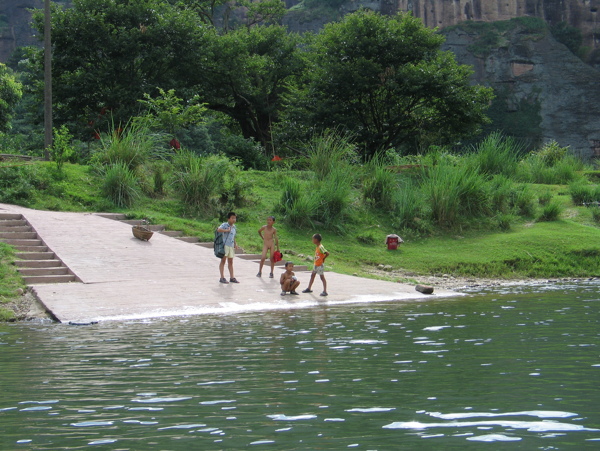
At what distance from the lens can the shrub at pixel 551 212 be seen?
24.9 metres

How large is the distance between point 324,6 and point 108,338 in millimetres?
89836

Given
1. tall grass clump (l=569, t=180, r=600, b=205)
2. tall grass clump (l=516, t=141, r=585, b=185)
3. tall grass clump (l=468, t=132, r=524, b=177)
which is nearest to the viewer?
tall grass clump (l=468, t=132, r=524, b=177)

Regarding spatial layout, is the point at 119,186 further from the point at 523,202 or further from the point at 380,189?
the point at 523,202

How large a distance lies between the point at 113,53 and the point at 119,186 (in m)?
13.8

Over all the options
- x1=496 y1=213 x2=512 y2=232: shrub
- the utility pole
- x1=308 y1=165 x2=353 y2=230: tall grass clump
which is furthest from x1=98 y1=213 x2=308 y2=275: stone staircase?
x1=496 y1=213 x2=512 y2=232: shrub

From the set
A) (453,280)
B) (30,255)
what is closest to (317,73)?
(453,280)

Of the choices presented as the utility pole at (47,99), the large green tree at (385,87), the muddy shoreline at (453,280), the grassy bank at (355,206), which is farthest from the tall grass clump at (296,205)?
the large green tree at (385,87)

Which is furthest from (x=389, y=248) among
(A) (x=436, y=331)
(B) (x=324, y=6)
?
(B) (x=324, y=6)

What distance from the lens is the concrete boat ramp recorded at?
12.4 m

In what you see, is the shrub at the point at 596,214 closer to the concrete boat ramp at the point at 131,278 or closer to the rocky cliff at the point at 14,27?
the concrete boat ramp at the point at 131,278

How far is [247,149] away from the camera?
1292 inches

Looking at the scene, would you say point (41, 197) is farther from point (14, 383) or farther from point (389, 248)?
point (14, 383)

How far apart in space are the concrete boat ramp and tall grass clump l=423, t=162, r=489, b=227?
24.5ft

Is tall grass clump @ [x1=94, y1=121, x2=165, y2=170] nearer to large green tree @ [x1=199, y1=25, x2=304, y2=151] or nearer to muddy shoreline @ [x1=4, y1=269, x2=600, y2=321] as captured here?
muddy shoreline @ [x1=4, y1=269, x2=600, y2=321]
